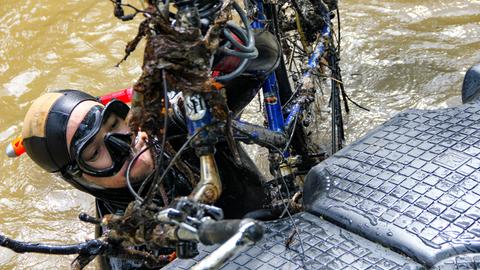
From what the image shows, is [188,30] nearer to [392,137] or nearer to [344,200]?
[344,200]

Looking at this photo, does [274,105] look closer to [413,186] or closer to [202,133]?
[413,186]

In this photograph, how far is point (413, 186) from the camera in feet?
6.34

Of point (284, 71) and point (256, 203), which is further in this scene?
point (284, 71)

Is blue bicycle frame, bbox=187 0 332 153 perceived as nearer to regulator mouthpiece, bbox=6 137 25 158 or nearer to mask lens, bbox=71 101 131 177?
mask lens, bbox=71 101 131 177

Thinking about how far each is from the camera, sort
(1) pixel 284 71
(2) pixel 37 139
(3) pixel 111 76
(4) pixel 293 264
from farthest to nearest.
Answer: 1. (3) pixel 111 76
2. (1) pixel 284 71
3. (2) pixel 37 139
4. (4) pixel 293 264

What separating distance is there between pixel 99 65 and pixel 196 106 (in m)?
4.17

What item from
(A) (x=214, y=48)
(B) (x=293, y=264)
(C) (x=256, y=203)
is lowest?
(C) (x=256, y=203)

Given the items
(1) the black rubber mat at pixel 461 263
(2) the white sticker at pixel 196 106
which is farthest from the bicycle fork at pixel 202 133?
(1) the black rubber mat at pixel 461 263

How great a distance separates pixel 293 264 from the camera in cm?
177

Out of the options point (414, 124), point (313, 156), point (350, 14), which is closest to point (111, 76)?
point (350, 14)

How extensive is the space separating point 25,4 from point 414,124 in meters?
5.58

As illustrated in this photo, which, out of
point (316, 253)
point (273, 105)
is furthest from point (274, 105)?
point (316, 253)

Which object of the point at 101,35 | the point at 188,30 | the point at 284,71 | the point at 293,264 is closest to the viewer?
the point at 188,30

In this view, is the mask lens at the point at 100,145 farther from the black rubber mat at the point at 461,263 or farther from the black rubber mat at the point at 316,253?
the black rubber mat at the point at 461,263
